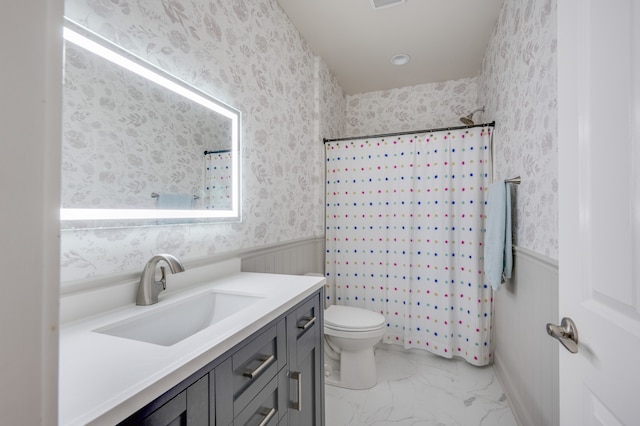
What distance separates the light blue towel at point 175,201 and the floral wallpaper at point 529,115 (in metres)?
1.47

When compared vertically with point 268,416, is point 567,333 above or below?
above

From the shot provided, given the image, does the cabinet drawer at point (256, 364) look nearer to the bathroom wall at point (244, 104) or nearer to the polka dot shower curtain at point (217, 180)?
the bathroom wall at point (244, 104)

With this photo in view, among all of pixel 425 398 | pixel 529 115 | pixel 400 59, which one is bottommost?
pixel 425 398

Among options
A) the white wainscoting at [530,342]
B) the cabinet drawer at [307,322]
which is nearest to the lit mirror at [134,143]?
the cabinet drawer at [307,322]

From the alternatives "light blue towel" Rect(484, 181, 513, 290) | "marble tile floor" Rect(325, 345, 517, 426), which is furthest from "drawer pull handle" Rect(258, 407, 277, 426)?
"light blue towel" Rect(484, 181, 513, 290)

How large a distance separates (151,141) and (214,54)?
0.55 meters

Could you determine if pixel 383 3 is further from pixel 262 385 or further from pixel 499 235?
pixel 262 385

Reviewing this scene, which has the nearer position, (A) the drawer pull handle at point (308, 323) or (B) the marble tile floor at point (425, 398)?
(A) the drawer pull handle at point (308, 323)

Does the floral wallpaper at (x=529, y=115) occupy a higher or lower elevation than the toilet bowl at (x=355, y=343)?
higher

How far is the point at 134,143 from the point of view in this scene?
1.04 metres

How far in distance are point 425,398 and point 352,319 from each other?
62 cm

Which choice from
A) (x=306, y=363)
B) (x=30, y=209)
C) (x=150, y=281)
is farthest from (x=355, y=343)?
(x=30, y=209)

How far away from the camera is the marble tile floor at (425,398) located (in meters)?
1.65

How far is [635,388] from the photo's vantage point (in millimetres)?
476
